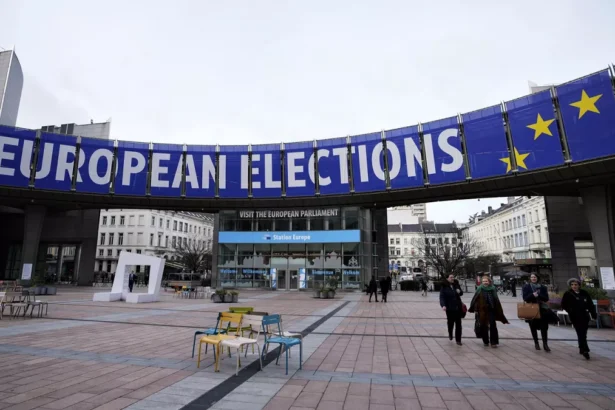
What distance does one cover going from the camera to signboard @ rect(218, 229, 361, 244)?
115ft

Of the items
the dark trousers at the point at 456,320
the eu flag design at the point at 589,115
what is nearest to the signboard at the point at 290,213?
the eu flag design at the point at 589,115

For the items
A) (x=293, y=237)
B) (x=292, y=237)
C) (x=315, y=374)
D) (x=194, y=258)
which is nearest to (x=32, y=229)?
(x=194, y=258)

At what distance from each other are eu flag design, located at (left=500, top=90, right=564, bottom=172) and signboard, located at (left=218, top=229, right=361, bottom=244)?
1502 cm

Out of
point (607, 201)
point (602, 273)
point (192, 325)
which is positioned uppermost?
point (607, 201)

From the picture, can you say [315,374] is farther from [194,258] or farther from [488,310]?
[194,258]

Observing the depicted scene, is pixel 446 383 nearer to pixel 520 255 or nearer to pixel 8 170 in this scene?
pixel 8 170

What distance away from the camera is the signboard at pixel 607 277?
74.1 ft

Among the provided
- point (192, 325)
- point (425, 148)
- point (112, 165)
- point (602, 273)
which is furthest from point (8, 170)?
point (602, 273)

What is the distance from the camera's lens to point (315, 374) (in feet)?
20.9

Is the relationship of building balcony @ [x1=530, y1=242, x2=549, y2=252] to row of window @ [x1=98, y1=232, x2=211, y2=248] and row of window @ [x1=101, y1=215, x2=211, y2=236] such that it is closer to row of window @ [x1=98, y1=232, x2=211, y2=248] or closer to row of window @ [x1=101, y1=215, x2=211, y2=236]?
row of window @ [x1=98, y1=232, x2=211, y2=248]

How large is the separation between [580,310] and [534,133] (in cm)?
1983

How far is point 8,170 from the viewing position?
30578mm

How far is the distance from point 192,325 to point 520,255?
2827 inches

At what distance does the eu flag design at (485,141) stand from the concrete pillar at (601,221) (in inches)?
241
